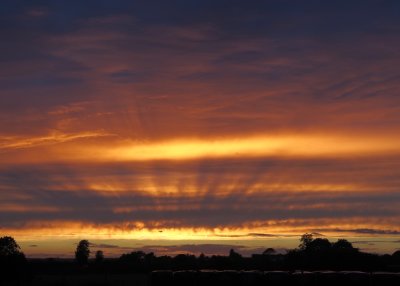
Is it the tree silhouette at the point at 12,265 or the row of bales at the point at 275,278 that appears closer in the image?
the row of bales at the point at 275,278

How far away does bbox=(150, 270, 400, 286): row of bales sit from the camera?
248 feet

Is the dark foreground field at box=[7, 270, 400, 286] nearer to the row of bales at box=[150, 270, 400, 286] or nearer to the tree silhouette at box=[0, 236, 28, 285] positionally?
the row of bales at box=[150, 270, 400, 286]

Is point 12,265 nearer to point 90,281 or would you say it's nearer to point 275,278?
point 90,281

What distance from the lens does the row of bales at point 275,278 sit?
248 feet

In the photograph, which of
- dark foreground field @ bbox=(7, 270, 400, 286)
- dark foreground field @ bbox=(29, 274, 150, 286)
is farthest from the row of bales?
dark foreground field @ bbox=(29, 274, 150, 286)

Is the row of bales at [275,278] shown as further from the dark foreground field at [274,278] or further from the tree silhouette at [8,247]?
the tree silhouette at [8,247]

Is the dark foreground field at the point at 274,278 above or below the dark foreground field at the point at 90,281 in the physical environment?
below

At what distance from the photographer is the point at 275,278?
8131cm

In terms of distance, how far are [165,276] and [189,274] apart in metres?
3.21

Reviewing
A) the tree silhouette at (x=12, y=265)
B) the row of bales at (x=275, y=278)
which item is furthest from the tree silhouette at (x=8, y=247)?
the row of bales at (x=275, y=278)

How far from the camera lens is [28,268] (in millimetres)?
120688

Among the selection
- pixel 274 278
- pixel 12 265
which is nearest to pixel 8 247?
pixel 12 265

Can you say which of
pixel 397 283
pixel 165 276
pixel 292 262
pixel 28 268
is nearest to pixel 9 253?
pixel 28 268

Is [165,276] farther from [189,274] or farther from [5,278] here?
[5,278]
